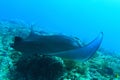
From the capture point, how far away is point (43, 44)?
4133 mm

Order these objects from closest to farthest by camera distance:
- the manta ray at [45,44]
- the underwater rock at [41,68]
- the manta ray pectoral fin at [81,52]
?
1. the manta ray pectoral fin at [81,52]
2. the manta ray at [45,44]
3. the underwater rock at [41,68]

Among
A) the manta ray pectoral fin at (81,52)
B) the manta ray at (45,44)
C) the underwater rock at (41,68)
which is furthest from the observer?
the underwater rock at (41,68)

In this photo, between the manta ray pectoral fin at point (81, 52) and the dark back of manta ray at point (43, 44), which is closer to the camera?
the manta ray pectoral fin at point (81, 52)

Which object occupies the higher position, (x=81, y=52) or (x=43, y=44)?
(x=43, y=44)

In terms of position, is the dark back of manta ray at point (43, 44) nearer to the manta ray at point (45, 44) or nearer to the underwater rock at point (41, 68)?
the manta ray at point (45, 44)

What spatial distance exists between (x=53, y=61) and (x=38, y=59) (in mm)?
334

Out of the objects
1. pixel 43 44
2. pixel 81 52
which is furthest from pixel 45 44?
pixel 81 52

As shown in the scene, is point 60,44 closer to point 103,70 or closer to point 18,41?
point 18,41

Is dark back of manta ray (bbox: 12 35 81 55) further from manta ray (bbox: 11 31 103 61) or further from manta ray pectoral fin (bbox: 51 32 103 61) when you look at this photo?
manta ray pectoral fin (bbox: 51 32 103 61)

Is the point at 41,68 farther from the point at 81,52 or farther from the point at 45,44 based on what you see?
the point at 81,52

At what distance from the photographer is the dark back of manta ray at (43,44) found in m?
4.02

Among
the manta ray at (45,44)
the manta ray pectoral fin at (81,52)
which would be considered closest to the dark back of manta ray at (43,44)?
the manta ray at (45,44)

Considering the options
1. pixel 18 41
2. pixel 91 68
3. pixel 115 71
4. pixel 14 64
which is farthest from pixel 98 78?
pixel 18 41

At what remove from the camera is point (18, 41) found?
4297 mm
